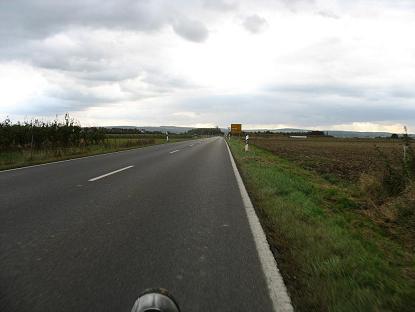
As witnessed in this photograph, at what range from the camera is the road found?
11.0 feet

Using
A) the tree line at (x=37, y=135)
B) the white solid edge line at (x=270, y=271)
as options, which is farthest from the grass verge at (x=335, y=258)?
the tree line at (x=37, y=135)

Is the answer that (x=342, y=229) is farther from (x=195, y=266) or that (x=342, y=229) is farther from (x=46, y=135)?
(x=46, y=135)

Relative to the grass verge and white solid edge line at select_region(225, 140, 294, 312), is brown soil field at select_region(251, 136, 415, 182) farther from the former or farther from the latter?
white solid edge line at select_region(225, 140, 294, 312)

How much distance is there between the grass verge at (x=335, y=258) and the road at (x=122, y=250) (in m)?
0.39

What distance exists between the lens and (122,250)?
4598mm

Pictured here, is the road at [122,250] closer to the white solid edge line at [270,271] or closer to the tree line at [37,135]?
the white solid edge line at [270,271]

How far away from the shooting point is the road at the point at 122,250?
337 centimetres

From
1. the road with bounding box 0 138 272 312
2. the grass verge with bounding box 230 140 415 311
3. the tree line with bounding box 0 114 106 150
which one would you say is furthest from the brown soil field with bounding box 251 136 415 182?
the tree line with bounding box 0 114 106 150

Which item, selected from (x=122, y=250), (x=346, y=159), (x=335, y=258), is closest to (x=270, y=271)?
(x=335, y=258)

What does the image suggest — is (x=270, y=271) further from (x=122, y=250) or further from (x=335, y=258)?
(x=122, y=250)

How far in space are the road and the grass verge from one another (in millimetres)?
394

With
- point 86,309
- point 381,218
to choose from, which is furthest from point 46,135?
point 86,309

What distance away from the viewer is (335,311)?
3.11m

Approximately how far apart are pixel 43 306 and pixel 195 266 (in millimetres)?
1563
